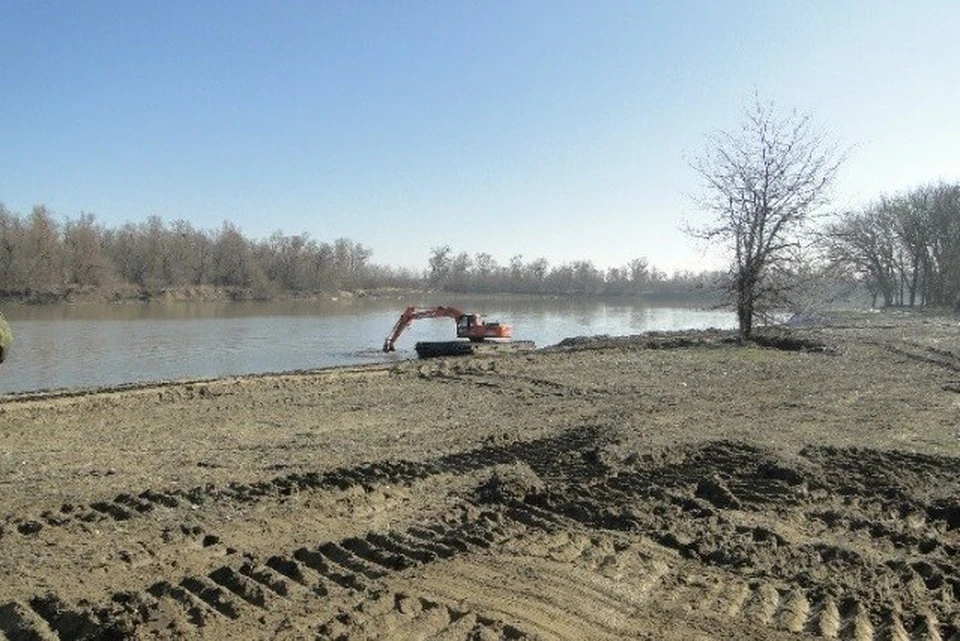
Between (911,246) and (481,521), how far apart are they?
6548 centimetres

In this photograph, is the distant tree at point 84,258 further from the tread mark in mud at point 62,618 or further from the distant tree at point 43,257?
the tread mark in mud at point 62,618

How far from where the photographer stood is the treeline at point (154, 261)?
6625cm

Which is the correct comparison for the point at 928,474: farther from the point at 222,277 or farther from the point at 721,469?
the point at 222,277

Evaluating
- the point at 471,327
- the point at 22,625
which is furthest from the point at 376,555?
the point at 471,327

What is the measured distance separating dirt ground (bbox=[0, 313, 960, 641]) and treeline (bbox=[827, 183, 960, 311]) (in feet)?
169

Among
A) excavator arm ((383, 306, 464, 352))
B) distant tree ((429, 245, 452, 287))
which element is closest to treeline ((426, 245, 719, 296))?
distant tree ((429, 245, 452, 287))

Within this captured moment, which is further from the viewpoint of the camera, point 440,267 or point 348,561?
point 440,267

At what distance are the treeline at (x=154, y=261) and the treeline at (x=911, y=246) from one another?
172 ft

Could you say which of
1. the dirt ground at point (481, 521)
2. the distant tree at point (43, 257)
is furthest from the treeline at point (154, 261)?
the dirt ground at point (481, 521)

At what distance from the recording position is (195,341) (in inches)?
1278

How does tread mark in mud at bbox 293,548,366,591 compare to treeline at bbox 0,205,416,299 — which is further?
treeline at bbox 0,205,416,299

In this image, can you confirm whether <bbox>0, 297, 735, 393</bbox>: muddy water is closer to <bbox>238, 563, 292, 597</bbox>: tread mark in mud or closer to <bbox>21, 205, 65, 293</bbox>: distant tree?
<bbox>21, 205, 65, 293</bbox>: distant tree

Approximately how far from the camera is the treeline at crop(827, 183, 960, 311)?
194ft

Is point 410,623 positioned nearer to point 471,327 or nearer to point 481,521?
point 481,521
